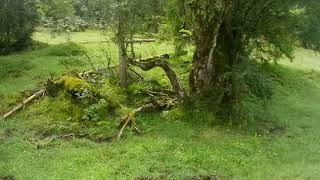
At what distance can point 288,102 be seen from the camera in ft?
75.3

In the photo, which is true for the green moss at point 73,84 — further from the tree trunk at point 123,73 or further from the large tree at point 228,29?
the large tree at point 228,29

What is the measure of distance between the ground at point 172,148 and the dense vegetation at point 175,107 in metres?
0.03

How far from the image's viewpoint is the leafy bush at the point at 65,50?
2984cm

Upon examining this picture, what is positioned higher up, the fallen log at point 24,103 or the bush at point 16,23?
the bush at point 16,23

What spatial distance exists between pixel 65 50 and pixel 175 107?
1277 cm

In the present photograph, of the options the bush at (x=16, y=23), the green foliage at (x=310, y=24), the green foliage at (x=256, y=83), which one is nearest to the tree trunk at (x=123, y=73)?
the green foliage at (x=256, y=83)

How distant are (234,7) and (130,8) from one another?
364cm

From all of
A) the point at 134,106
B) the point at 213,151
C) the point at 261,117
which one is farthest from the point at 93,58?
the point at 213,151

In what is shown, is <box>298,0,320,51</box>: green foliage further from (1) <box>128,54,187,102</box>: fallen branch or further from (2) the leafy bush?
(2) the leafy bush

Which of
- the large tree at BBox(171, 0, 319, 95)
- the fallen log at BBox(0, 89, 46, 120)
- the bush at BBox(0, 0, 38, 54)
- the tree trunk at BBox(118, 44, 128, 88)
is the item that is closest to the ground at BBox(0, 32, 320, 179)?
the fallen log at BBox(0, 89, 46, 120)

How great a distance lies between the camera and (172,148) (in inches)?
610

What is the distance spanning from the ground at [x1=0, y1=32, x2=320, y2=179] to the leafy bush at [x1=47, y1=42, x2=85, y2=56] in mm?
7392

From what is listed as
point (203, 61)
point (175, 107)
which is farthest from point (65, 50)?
point (203, 61)

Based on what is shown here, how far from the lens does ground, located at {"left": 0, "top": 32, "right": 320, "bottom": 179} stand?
45.0 ft
